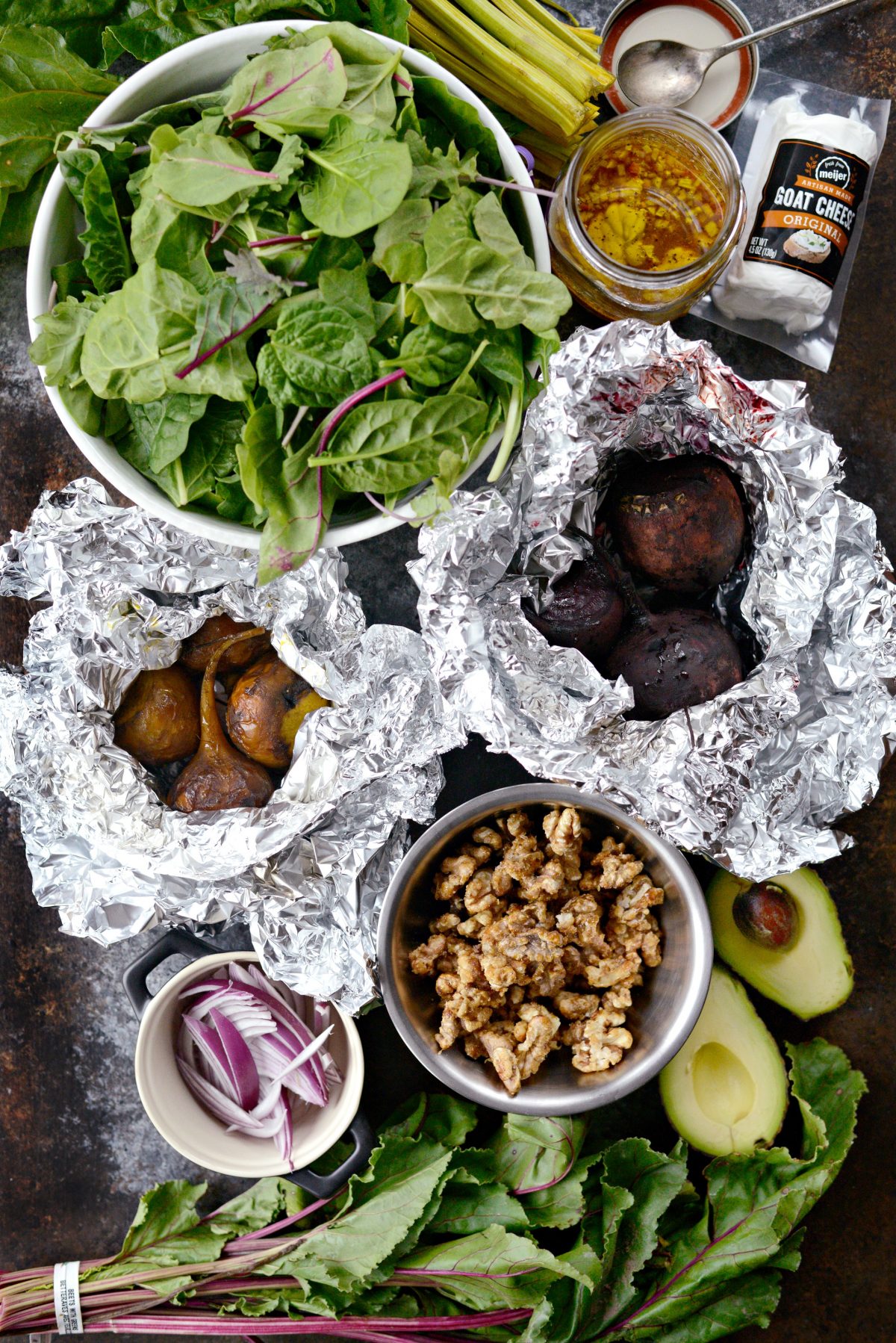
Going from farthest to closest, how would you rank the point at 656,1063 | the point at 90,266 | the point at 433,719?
the point at 433,719 → the point at 656,1063 → the point at 90,266

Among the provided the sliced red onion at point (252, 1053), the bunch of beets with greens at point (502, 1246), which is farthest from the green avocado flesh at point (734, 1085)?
the sliced red onion at point (252, 1053)

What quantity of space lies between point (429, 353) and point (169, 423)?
0.30 metres

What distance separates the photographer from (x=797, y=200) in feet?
4.72

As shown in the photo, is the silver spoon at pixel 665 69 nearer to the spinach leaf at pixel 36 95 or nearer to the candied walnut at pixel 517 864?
the spinach leaf at pixel 36 95

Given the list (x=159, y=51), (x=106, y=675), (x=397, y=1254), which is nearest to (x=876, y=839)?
(x=397, y=1254)

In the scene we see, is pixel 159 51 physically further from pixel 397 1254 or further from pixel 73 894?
pixel 397 1254

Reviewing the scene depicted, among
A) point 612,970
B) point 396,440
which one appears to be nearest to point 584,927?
point 612,970

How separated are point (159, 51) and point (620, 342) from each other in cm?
67

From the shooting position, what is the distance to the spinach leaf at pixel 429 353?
1.13 metres

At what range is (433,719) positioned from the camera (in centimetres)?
139

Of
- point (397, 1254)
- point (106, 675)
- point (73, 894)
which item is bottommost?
point (397, 1254)

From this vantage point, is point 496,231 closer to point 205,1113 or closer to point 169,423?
point 169,423

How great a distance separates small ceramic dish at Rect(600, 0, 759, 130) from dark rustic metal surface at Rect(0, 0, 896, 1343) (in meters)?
0.09

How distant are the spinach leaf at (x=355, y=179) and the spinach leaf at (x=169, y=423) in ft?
0.77
